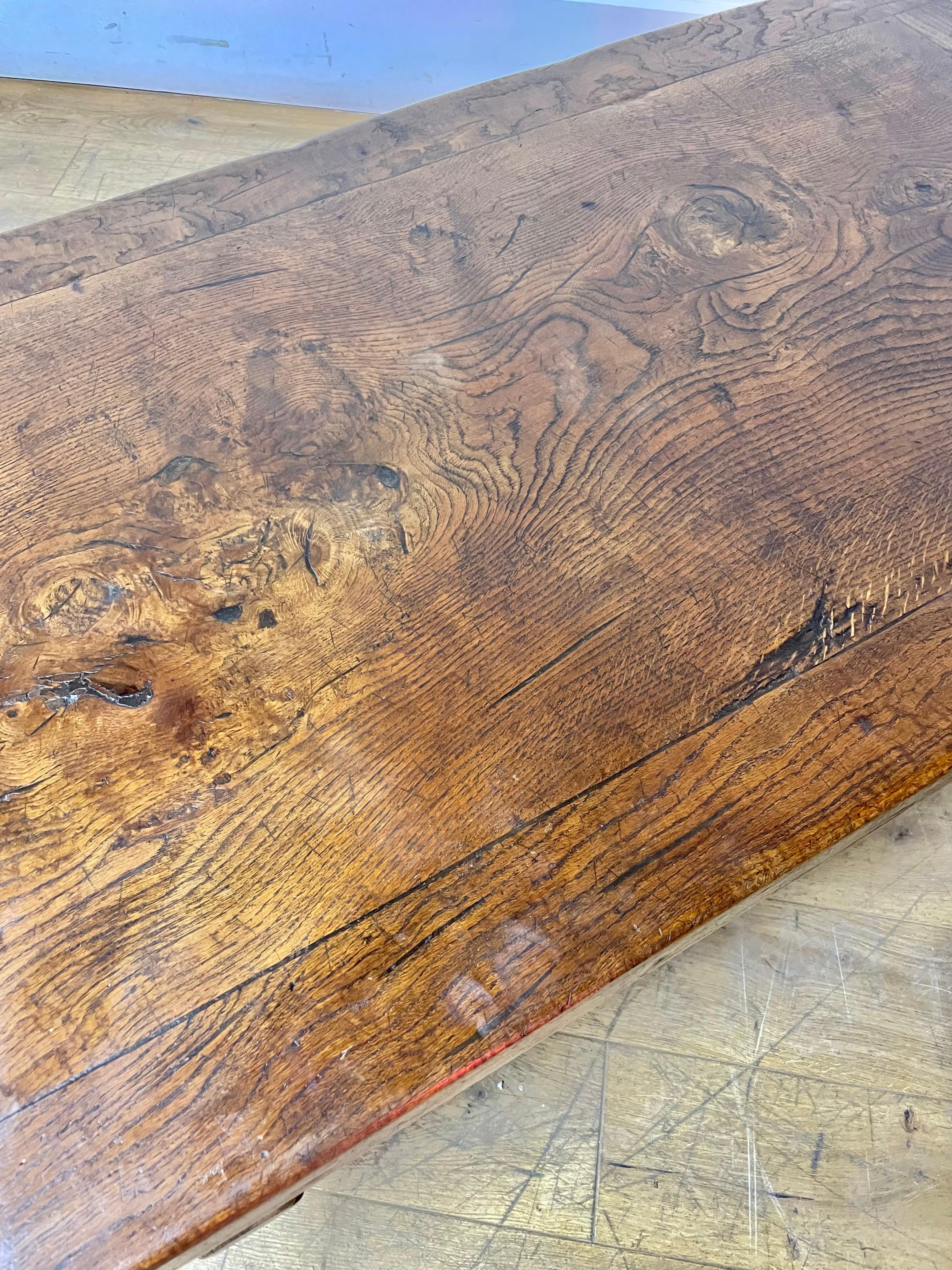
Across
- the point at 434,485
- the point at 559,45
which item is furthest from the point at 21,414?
the point at 559,45

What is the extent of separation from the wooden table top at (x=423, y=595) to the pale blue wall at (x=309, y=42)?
0.92m

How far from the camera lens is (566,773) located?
59cm

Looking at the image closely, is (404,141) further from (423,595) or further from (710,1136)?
(710,1136)

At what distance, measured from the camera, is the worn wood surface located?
0.88 meters

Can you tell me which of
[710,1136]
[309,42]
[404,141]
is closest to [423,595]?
[404,141]

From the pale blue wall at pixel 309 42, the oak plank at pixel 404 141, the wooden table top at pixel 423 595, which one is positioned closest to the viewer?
the wooden table top at pixel 423 595

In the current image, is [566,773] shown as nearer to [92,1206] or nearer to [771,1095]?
[92,1206]

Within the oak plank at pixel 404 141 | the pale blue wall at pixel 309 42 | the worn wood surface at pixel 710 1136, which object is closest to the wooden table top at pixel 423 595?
the oak plank at pixel 404 141

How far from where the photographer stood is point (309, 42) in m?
1.72

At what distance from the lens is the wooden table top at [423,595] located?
518mm

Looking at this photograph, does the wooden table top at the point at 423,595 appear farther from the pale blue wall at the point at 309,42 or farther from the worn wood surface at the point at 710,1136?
the pale blue wall at the point at 309,42

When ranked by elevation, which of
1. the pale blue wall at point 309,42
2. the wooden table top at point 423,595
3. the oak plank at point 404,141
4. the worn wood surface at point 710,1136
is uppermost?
the pale blue wall at point 309,42

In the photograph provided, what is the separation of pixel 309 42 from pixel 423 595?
1.55m

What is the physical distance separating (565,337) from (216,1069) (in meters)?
0.61
